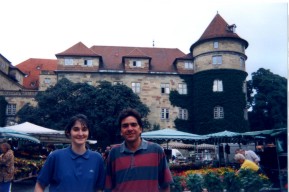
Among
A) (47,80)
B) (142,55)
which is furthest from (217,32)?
(47,80)

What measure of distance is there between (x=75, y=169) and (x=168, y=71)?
109 ft

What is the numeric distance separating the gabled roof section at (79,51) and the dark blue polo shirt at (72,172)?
1258 inches

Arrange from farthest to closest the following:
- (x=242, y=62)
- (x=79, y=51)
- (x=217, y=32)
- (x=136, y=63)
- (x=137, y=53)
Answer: (x=137, y=53)
(x=136, y=63)
(x=79, y=51)
(x=217, y=32)
(x=242, y=62)

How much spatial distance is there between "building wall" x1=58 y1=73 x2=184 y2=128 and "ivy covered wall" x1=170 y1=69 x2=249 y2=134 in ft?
9.48

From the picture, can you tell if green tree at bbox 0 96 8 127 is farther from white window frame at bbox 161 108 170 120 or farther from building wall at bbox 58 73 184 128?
white window frame at bbox 161 108 170 120

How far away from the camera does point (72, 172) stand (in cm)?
260

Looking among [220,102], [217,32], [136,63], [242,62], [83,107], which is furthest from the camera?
[136,63]

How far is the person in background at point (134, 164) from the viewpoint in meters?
2.59

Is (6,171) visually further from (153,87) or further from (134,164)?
(153,87)

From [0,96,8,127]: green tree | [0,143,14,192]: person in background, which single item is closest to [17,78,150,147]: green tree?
[0,96,8,127]: green tree

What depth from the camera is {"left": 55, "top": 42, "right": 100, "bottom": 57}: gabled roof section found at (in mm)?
33688

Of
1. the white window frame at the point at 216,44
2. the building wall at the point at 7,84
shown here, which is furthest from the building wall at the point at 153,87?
the building wall at the point at 7,84

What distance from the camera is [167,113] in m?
34.7

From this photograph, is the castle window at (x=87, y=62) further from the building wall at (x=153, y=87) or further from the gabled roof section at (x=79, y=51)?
the building wall at (x=153, y=87)
